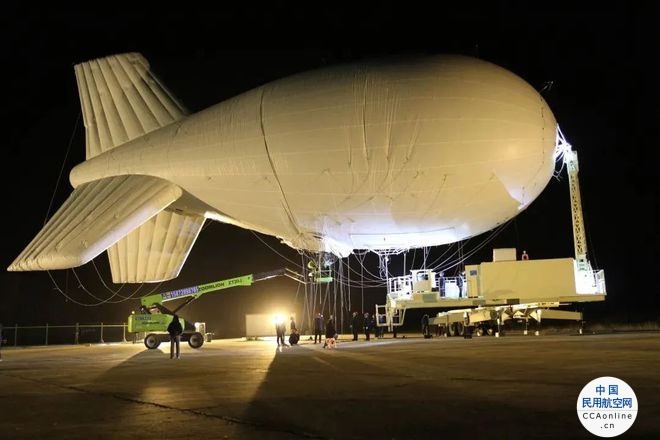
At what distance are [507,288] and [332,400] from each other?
21360mm

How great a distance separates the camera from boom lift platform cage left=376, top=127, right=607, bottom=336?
27.9m

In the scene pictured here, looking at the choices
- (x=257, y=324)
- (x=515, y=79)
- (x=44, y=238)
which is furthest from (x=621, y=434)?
(x=257, y=324)

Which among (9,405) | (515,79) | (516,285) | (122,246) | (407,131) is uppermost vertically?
(515,79)

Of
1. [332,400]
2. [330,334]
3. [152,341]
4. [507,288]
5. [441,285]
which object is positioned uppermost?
[441,285]

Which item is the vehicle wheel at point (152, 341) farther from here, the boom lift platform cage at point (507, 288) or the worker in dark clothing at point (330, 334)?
the boom lift platform cage at point (507, 288)

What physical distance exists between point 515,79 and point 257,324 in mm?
32856

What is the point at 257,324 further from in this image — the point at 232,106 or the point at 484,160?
the point at 484,160

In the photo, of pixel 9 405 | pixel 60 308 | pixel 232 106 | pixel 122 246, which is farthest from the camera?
pixel 60 308

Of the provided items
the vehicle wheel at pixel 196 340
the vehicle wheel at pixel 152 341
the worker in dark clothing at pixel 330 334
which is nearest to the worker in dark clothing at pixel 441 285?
the worker in dark clothing at pixel 330 334

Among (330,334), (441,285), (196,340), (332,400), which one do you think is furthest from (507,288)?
(332,400)

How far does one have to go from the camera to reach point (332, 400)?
354 inches

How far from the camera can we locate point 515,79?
17234mm

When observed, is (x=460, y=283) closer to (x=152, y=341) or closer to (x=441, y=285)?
(x=441, y=285)

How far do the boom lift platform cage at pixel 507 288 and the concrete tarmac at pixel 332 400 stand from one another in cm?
1271
